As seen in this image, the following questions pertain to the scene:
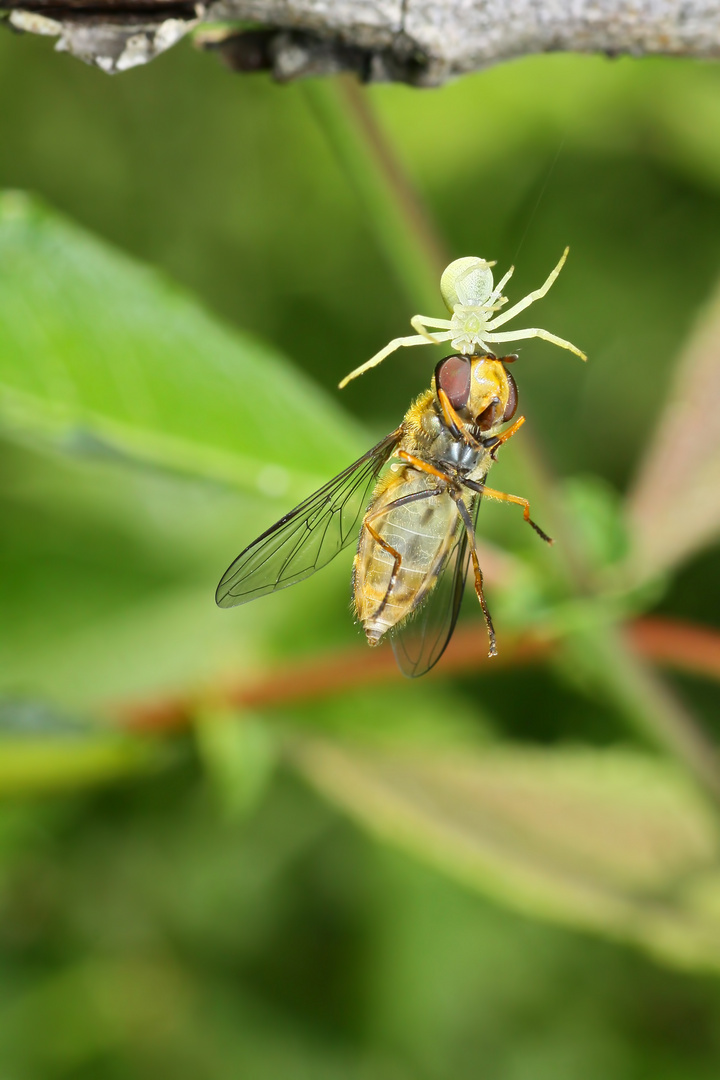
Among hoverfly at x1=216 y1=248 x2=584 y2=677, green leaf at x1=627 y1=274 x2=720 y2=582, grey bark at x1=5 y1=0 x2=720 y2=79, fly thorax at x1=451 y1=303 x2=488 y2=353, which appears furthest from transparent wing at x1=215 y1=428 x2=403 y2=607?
grey bark at x1=5 y1=0 x2=720 y2=79

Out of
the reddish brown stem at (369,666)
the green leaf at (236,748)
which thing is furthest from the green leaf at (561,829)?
the reddish brown stem at (369,666)

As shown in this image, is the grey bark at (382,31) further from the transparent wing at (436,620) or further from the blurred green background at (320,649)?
the blurred green background at (320,649)

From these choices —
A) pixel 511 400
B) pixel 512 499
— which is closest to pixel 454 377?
pixel 511 400

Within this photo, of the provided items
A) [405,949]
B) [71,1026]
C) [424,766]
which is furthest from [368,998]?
[424,766]

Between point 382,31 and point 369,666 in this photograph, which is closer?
point 382,31

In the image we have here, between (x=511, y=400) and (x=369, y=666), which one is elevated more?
(x=511, y=400)

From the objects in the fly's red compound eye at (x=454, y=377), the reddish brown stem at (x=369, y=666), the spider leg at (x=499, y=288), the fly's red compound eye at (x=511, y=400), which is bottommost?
the reddish brown stem at (x=369, y=666)

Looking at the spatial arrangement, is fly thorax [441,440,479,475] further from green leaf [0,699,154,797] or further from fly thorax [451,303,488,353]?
green leaf [0,699,154,797]

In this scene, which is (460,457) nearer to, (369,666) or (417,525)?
(417,525)
